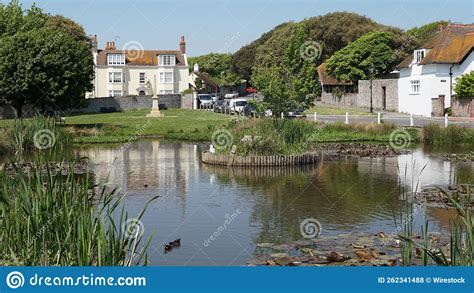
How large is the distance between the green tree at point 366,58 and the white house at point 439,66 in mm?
9351

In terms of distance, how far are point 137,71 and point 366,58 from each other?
33510 millimetres

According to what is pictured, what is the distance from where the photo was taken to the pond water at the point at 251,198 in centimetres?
1352

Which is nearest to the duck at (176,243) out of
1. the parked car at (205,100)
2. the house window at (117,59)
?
the parked car at (205,100)

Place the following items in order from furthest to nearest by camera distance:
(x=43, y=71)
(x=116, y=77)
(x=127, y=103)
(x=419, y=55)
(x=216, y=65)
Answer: (x=216, y=65)
(x=116, y=77)
(x=127, y=103)
(x=419, y=55)
(x=43, y=71)

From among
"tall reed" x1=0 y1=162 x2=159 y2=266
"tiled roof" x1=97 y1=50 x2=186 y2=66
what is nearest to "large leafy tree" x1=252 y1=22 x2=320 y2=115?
"tall reed" x1=0 y1=162 x2=159 y2=266

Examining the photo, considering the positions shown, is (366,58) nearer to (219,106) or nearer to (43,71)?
(219,106)

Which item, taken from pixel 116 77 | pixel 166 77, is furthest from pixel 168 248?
pixel 166 77

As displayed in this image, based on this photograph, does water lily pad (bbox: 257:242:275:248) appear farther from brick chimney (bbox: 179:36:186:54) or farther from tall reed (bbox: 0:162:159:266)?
brick chimney (bbox: 179:36:186:54)

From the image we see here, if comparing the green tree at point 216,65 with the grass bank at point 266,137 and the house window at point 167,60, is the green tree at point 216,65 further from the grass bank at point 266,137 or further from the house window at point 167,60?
the grass bank at point 266,137

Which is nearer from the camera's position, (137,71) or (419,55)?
(419,55)

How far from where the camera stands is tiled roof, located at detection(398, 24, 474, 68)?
2200 inches

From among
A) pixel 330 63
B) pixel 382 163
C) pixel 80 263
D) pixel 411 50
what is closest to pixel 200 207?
pixel 80 263

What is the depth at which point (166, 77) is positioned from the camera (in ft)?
300

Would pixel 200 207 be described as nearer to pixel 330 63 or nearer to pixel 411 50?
pixel 330 63
